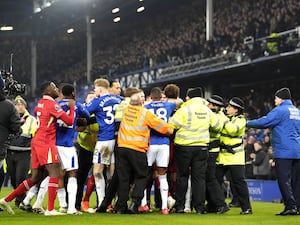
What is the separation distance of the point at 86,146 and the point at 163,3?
101ft

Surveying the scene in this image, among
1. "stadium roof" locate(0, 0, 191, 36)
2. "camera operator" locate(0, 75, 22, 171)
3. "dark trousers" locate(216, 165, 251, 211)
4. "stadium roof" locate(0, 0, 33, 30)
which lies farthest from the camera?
"stadium roof" locate(0, 0, 33, 30)

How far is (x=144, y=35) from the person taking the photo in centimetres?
4697

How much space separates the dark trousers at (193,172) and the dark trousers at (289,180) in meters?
1.31

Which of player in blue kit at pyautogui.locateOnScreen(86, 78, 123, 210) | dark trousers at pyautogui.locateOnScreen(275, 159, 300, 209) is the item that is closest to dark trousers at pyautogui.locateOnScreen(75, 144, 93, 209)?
player in blue kit at pyautogui.locateOnScreen(86, 78, 123, 210)

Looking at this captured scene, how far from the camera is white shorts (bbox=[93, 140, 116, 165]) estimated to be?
42.3 feet

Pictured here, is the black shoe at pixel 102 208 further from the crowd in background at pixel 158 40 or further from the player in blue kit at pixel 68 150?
the crowd in background at pixel 158 40

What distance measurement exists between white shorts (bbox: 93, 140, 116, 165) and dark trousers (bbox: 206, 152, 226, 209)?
6.08 feet

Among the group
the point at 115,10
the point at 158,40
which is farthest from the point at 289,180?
the point at 115,10

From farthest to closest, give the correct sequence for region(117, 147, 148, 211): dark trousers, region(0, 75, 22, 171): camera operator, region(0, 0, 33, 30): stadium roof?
region(0, 0, 33, 30): stadium roof → region(117, 147, 148, 211): dark trousers → region(0, 75, 22, 171): camera operator

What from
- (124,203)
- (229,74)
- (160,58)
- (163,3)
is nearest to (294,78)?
(229,74)

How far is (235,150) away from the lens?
44.5 feet

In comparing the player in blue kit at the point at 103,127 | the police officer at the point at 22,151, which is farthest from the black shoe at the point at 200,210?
the police officer at the point at 22,151

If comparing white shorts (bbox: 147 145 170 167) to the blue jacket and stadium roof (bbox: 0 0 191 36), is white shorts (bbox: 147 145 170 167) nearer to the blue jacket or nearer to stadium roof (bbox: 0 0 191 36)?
the blue jacket

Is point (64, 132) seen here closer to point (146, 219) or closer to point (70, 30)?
point (146, 219)
